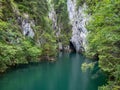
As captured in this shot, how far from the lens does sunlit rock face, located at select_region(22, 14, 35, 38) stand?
3374 cm

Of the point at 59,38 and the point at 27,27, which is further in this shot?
the point at 59,38

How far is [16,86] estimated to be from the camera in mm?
17219

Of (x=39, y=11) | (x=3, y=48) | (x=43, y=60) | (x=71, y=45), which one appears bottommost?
(x=71, y=45)

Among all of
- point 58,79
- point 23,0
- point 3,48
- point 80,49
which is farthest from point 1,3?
point 80,49

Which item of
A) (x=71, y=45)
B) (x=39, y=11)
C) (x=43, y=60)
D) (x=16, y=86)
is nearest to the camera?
(x=16, y=86)

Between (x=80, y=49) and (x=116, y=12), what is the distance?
46822 mm

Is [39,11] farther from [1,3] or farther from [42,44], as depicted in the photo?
[1,3]

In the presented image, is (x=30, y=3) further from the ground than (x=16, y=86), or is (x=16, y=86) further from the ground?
Answer: (x=30, y=3)

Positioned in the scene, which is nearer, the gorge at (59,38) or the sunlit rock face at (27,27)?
the gorge at (59,38)

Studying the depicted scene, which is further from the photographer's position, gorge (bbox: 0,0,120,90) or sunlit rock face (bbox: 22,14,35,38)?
sunlit rock face (bbox: 22,14,35,38)

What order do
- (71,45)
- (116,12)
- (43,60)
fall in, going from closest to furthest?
(116,12) < (43,60) < (71,45)

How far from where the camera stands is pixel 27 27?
112 feet

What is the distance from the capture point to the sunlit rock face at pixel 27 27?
111ft

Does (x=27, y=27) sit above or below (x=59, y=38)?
above
